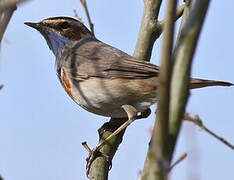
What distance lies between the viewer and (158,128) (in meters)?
1.97

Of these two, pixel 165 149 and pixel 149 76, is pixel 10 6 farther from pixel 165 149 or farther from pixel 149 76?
pixel 149 76

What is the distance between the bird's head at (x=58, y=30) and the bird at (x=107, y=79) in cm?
13

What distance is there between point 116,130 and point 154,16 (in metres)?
1.43

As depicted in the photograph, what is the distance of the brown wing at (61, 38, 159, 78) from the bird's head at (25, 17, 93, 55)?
1.08 feet

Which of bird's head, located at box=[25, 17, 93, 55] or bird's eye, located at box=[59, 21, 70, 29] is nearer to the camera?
bird's head, located at box=[25, 17, 93, 55]

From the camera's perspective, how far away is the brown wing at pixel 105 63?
610 centimetres

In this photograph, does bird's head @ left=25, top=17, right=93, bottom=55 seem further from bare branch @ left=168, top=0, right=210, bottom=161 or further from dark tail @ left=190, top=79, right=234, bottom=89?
bare branch @ left=168, top=0, right=210, bottom=161

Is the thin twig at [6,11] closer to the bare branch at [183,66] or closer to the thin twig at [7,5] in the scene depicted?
the thin twig at [7,5]

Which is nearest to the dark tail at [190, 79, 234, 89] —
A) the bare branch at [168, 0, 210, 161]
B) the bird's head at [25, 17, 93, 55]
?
the bird's head at [25, 17, 93, 55]

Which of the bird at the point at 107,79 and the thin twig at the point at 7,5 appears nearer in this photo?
the thin twig at the point at 7,5

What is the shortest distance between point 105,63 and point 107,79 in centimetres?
26

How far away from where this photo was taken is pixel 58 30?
24.3 feet

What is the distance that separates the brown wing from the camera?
6098 mm

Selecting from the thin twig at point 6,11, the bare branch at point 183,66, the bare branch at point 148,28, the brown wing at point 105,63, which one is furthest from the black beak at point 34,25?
the bare branch at point 183,66
